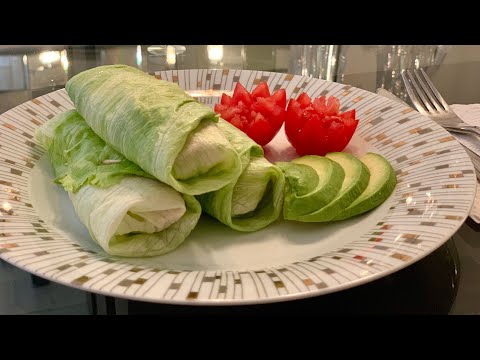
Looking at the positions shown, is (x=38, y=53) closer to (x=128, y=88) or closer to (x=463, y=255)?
(x=128, y=88)

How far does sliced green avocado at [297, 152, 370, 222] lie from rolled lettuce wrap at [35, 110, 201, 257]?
0.25 metres

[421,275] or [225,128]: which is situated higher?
[225,128]

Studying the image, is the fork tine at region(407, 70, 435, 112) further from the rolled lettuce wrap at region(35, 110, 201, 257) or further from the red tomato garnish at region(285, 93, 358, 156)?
the rolled lettuce wrap at region(35, 110, 201, 257)

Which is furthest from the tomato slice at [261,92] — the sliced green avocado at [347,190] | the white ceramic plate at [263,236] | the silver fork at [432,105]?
the silver fork at [432,105]

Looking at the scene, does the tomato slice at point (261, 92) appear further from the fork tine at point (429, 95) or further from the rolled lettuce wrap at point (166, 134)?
the fork tine at point (429, 95)

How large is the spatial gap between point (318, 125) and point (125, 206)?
59cm

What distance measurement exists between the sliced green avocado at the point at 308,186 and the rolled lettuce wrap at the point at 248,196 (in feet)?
0.09

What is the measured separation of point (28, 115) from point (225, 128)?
55cm

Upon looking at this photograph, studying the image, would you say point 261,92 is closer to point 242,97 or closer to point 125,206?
point 242,97

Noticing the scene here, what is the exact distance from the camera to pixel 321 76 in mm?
2154

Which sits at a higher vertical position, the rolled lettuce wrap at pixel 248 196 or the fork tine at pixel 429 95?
the fork tine at pixel 429 95

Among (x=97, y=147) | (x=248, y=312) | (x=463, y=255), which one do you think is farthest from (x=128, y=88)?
(x=463, y=255)

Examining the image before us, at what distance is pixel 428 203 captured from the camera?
1.18 meters

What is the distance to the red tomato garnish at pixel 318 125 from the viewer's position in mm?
1505
